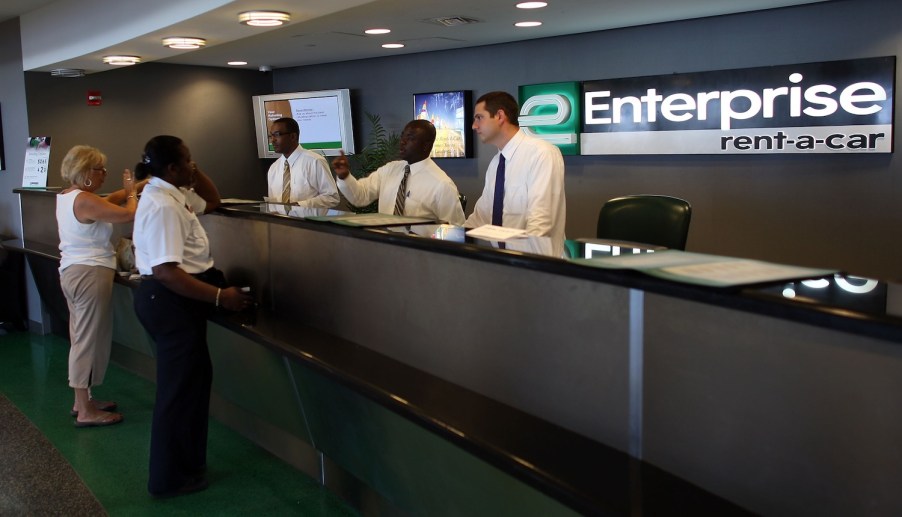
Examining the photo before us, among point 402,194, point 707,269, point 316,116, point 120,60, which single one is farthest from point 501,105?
point 316,116

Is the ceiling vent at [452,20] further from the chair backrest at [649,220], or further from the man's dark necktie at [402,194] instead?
the chair backrest at [649,220]

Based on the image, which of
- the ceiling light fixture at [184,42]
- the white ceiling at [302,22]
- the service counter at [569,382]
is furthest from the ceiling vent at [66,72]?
the service counter at [569,382]

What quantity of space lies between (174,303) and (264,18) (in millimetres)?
1698

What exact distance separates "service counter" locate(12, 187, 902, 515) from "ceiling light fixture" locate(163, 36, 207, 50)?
2083 mm

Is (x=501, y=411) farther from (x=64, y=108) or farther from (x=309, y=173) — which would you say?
(x=64, y=108)

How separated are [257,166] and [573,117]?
16.4 feet

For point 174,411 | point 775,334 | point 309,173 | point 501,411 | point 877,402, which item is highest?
point 309,173

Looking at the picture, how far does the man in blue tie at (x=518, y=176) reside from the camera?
13.0ft

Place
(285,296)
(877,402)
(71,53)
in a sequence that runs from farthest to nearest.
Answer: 1. (71,53)
2. (285,296)
3. (877,402)

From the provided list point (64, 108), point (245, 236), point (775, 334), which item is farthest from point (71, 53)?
point (775, 334)

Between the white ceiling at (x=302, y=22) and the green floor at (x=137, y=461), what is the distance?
231cm

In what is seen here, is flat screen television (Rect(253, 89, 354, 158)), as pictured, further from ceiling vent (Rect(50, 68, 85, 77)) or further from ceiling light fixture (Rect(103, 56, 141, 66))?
ceiling light fixture (Rect(103, 56, 141, 66))

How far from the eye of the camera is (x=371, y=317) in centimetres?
322

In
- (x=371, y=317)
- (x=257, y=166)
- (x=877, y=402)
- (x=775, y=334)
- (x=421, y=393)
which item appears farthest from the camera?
(x=257, y=166)
